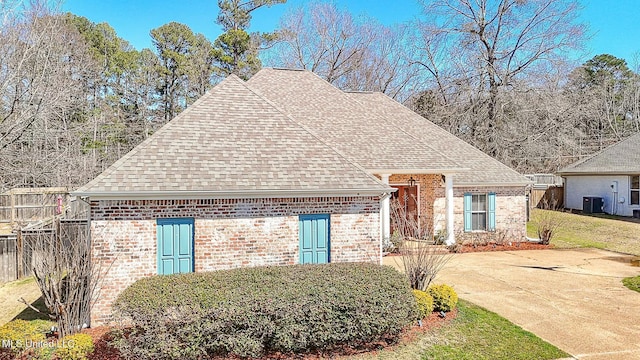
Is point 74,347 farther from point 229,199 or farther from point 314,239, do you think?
point 314,239

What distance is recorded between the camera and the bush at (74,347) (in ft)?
21.1

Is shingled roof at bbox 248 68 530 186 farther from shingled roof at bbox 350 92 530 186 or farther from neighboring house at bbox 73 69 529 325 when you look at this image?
neighboring house at bbox 73 69 529 325

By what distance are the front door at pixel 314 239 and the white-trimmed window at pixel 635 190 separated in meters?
21.2

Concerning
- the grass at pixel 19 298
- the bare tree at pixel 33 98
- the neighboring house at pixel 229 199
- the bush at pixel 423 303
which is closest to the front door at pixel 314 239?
the neighboring house at pixel 229 199

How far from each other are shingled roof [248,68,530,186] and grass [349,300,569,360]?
6.87 metres

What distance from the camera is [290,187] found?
9.33 meters

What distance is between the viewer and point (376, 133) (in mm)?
16109

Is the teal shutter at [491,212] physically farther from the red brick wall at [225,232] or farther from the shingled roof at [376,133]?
Result: the red brick wall at [225,232]

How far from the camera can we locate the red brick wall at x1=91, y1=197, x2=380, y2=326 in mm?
8320

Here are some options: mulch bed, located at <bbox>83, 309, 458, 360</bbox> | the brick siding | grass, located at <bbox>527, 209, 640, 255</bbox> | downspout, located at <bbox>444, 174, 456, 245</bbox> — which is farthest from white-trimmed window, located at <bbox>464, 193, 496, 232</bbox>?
mulch bed, located at <bbox>83, 309, 458, 360</bbox>

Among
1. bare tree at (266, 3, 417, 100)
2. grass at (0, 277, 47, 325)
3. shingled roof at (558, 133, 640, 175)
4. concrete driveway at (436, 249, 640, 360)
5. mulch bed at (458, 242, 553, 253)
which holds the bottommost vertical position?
grass at (0, 277, 47, 325)

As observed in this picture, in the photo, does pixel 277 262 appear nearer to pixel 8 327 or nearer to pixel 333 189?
pixel 333 189

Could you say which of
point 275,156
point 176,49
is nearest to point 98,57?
point 176,49

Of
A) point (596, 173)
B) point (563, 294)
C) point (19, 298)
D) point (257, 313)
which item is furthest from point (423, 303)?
point (596, 173)
